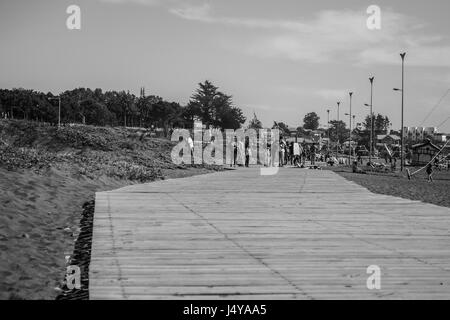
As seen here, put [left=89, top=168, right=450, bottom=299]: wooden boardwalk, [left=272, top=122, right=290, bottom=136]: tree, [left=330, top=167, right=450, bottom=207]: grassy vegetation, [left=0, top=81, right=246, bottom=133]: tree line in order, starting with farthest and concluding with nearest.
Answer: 1. [left=0, top=81, right=246, bottom=133]: tree line
2. [left=272, top=122, right=290, bottom=136]: tree
3. [left=330, top=167, right=450, bottom=207]: grassy vegetation
4. [left=89, top=168, right=450, bottom=299]: wooden boardwalk

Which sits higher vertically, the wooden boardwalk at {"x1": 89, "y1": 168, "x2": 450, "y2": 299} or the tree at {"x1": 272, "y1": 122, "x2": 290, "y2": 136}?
the tree at {"x1": 272, "y1": 122, "x2": 290, "y2": 136}

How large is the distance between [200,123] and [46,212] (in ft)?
427

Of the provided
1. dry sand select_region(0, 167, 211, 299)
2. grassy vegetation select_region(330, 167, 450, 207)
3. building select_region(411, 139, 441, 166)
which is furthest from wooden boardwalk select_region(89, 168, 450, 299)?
building select_region(411, 139, 441, 166)

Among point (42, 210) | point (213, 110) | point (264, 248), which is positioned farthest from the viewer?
point (213, 110)

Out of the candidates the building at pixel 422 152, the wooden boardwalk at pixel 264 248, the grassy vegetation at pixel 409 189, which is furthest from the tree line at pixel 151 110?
the wooden boardwalk at pixel 264 248

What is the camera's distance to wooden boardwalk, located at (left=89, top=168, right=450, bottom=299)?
5.65m

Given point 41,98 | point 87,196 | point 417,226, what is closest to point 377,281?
point 417,226

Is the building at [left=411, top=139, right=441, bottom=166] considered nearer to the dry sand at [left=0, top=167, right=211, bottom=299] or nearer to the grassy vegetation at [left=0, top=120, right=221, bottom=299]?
the grassy vegetation at [left=0, top=120, right=221, bottom=299]

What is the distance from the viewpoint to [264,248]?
299 inches

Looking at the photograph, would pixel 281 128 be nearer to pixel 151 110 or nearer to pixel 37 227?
pixel 151 110

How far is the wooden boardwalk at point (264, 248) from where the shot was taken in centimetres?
565

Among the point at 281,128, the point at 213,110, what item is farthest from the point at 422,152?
the point at 213,110

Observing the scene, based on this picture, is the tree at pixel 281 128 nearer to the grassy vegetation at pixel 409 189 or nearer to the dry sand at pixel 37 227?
the grassy vegetation at pixel 409 189
